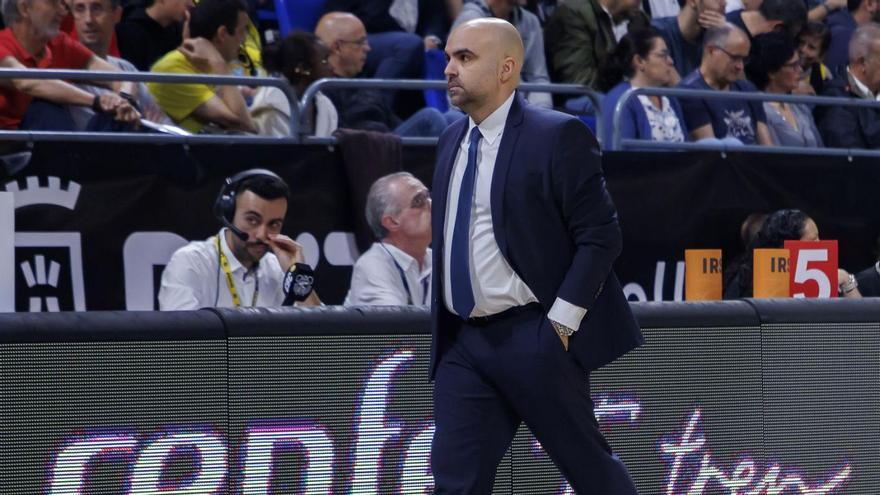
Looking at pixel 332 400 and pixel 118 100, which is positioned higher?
pixel 118 100

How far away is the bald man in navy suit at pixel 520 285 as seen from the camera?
543 centimetres

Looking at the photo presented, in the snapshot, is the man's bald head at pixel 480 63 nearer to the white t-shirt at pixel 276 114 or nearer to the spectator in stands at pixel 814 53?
the white t-shirt at pixel 276 114

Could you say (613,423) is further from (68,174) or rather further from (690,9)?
(690,9)

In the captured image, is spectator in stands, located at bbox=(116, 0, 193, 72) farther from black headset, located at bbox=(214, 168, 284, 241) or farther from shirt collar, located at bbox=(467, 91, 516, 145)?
shirt collar, located at bbox=(467, 91, 516, 145)

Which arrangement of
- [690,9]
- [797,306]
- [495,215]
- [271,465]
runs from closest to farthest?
[495,215], [271,465], [797,306], [690,9]

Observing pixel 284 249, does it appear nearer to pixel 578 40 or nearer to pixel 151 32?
pixel 151 32

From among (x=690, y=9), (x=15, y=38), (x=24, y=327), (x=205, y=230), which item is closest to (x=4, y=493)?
(x=24, y=327)

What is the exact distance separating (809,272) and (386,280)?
2378mm

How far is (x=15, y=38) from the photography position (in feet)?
29.9

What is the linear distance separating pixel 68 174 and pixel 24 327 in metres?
2.83

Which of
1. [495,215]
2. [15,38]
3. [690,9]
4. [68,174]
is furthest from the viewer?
[690,9]

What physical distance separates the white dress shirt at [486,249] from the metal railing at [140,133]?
3251 millimetres

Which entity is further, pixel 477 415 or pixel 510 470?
pixel 510 470

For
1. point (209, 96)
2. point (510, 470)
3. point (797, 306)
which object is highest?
point (209, 96)
